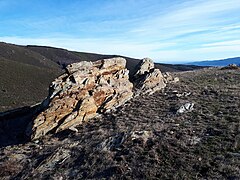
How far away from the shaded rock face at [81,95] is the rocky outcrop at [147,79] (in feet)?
4.32

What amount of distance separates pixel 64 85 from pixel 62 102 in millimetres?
1884

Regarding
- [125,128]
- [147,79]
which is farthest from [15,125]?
[147,79]

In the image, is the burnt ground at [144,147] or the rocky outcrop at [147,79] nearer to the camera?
the burnt ground at [144,147]

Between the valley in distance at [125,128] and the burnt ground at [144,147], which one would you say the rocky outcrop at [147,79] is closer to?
the valley in distance at [125,128]

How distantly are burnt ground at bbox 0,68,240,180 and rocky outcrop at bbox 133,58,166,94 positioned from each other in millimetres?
4579

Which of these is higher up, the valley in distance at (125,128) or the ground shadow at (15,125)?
the valley in distance at (125,128)

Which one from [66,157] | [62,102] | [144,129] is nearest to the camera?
[66,157]

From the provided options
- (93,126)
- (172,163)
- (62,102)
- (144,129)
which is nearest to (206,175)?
(172,163)

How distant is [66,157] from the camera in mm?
16922

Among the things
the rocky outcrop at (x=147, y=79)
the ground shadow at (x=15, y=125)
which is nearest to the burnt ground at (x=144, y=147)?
the ground shadow at (x=15, y=125)

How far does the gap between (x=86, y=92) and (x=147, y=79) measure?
24.5 feet

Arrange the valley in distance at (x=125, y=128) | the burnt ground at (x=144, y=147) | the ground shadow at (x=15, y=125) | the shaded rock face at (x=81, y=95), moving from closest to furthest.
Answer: the burnt ground at (x=144, y=147), the valley in distance at (x=125, y=128), the shaded rock face at (x=81, y=95), the ground shadow at (x=15, y=125)

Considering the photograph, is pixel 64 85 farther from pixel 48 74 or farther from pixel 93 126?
pixel 48 74

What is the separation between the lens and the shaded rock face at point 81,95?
2181 centimetres
